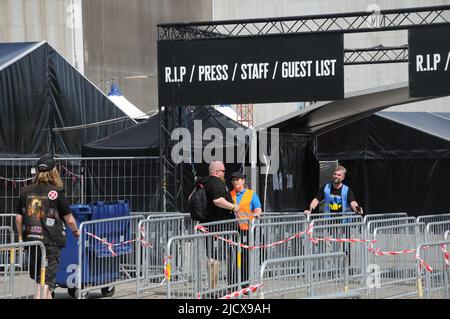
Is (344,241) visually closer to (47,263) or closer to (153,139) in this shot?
(47,263)

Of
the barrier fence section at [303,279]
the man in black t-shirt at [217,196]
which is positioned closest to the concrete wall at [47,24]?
the man in black t-shirt at [217,196]

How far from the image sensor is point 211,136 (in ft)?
62.8

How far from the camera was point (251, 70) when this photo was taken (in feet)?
53.1

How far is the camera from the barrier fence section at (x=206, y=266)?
35.9ft

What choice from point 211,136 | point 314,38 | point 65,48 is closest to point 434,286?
point 314,38

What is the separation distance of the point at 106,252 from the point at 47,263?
2817 millimetres

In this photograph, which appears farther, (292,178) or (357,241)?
(292,178)

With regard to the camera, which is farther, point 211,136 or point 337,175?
point 211,136

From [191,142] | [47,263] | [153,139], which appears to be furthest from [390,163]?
[47,263]

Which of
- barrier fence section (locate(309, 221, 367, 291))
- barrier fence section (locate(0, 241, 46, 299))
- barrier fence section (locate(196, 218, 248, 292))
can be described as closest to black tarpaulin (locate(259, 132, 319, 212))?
barrier fence section (locate(309, 221, 367, 291))

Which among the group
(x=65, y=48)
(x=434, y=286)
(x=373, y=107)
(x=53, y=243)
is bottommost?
(x=434, y=286)

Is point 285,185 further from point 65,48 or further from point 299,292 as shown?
point 65,48

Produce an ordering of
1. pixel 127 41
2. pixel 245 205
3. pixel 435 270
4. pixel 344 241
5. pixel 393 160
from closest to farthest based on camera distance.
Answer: pixel 435 270 → pixel 245 205 → pixel 344 241 → pixel 393 160 → pixel 127 41
